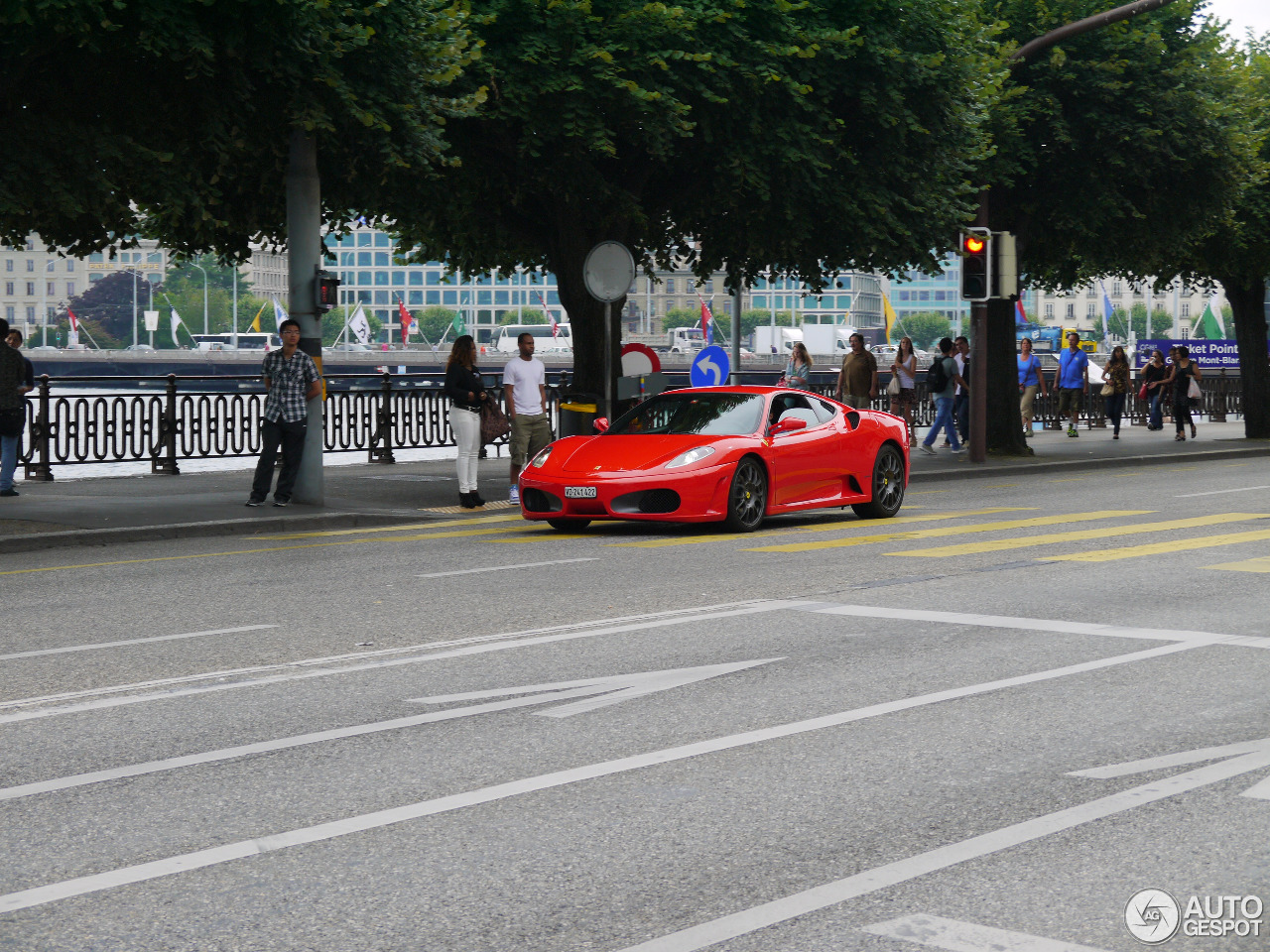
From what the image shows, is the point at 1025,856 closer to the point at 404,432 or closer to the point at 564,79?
the point at 564,79

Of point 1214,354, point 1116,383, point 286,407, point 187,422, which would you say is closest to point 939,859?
point 286,407

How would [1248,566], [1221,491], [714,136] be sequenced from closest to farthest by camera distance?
[1248,566]
[1221,491]
[714,136]

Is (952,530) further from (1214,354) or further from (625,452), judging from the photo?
(1214,354)

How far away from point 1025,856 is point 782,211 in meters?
16.8

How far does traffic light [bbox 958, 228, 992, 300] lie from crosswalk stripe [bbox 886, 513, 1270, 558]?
825 cm

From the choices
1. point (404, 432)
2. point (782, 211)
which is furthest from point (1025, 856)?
point (404, 432)

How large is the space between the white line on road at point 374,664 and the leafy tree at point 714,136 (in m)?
8.86

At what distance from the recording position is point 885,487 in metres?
16.4

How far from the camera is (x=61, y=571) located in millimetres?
12141

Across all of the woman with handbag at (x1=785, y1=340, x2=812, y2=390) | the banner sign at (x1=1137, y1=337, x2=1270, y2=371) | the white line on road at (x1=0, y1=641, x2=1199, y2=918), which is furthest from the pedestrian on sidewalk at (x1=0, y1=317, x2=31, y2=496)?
the banner sign at (x1=1137, y1=337, x2=1270, y2=371)

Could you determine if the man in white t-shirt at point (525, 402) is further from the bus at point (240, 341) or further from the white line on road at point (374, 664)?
the bus at point (240, 341)

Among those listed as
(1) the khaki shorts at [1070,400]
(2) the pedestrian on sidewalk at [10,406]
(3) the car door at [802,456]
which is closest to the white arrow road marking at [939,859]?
(3) the car door at [802,456]

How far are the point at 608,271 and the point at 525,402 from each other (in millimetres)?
2430

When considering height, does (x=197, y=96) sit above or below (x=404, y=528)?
above
